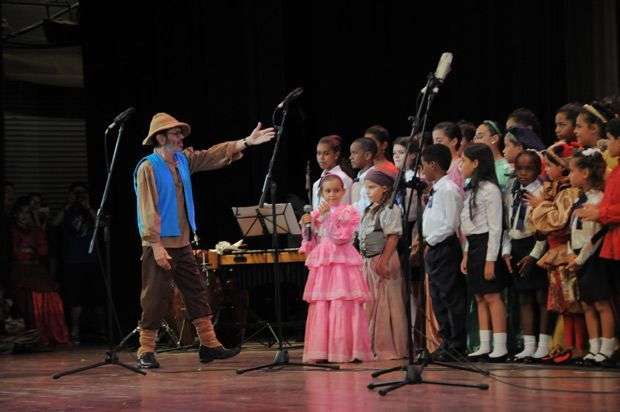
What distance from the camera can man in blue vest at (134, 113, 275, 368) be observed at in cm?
915

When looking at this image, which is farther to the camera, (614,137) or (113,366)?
(113,366)

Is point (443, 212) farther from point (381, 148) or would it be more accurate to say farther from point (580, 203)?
point (381, 148)

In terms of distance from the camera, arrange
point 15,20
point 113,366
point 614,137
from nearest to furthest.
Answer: point 614,137
point 113,366
point 15,20

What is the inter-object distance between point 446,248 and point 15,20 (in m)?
8.07

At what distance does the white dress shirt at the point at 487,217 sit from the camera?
8773 mm

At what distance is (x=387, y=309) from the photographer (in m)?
9.66

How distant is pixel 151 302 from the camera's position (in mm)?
9164

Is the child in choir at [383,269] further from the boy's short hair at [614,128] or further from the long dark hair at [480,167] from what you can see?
the boy's short hair at [614,128]

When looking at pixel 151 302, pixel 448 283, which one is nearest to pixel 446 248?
pixel 448 283

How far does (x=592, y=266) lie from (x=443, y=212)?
134 centimetres

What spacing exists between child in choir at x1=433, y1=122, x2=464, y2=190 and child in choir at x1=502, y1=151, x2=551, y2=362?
33.4 inches

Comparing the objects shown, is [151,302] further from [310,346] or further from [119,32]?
[119,32]

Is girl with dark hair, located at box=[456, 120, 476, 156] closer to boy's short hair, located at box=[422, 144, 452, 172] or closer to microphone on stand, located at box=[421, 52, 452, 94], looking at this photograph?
boy's short hair, located at box=[422, 144, 452, 172]

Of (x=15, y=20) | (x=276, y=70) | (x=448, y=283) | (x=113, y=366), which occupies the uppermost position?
(x=15, y=20)
